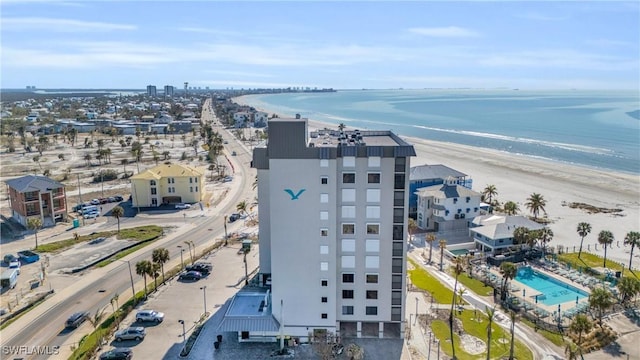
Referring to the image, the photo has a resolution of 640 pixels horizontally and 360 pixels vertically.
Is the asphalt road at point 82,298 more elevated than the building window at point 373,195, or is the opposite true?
the building window at point 373,195

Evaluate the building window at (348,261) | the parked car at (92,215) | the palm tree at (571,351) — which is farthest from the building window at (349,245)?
the parked car at (92,215)

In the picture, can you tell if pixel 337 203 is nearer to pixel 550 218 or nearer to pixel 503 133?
pixel 550 218

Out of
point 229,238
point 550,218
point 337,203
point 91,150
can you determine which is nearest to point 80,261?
point 229,238

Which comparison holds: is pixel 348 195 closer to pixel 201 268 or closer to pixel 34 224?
pixel 201 268

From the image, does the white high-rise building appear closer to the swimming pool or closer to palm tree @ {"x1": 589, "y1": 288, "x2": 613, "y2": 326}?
palm tree @ {"x1": 589, "y1": 288, "x2": 613, "y2": 326}

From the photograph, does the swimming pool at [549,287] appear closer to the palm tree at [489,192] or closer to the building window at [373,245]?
the building window at [373,245]
